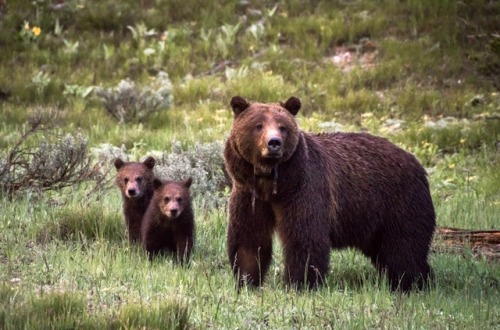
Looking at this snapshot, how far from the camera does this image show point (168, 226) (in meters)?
8.07

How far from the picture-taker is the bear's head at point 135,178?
838cm

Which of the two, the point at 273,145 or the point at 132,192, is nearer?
the point at 273,145

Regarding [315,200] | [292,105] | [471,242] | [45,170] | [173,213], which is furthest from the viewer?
[45,170]

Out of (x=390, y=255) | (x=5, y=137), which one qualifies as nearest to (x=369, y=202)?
(x=390, y=255)

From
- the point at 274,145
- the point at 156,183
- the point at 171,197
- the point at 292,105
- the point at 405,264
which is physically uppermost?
the point at 292,105

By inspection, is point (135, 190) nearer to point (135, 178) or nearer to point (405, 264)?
point (135, 178)

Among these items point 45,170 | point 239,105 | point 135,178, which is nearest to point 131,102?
point 45,170

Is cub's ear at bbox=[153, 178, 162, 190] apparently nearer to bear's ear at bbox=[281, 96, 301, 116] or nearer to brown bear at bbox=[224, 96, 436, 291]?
brown bear at bbox=[224, 96, 436, 291]

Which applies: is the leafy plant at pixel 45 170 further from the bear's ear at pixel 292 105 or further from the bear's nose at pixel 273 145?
the bear's nose at pixel 273 145

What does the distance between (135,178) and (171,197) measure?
67 cm

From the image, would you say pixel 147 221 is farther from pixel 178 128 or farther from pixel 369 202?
pixel 178 128

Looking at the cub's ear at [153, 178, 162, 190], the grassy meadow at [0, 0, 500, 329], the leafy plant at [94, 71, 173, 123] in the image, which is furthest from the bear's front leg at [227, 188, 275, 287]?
the leafy plant at [94, 71, 173, 123]

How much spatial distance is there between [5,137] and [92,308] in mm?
7598

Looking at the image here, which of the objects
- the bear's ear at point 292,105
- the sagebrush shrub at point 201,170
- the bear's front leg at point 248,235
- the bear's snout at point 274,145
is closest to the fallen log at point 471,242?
the bear's front leg at point 248,235
